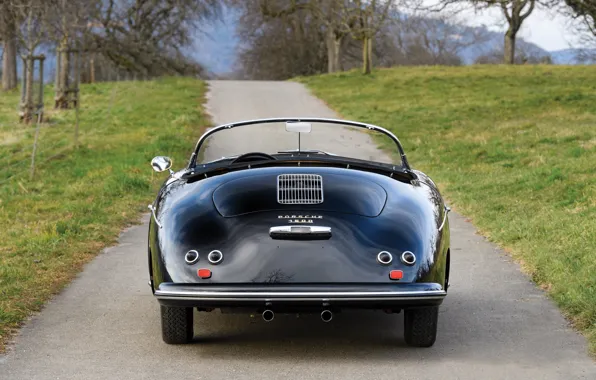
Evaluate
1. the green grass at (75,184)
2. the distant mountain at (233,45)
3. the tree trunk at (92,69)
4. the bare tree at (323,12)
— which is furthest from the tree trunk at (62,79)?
the tree trunk at (92,69)

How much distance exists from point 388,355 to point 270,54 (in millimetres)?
59324

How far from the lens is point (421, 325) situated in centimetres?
580

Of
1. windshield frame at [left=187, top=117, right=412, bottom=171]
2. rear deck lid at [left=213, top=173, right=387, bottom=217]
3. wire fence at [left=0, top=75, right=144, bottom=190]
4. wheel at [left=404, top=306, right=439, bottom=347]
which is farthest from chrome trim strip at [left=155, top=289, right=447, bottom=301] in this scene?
wire fence at [left=0, top=75, right=144, bottom=190]

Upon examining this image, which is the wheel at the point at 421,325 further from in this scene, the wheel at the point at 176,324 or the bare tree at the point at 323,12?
the bare tree at the point at 323,12

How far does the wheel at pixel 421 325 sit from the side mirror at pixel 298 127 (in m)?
1.61

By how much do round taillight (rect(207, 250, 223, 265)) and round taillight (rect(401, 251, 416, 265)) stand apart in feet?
3.24

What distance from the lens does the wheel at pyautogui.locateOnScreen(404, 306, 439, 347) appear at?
19.0ft

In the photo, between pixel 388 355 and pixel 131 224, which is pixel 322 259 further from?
pixel 131 224

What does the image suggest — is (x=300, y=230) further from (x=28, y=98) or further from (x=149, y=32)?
(x=149, y=32)

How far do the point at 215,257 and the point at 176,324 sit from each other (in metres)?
0.62

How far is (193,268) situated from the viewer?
5.53m

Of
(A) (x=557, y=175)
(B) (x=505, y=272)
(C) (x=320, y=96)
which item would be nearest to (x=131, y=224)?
(B) (x=505, y=272)

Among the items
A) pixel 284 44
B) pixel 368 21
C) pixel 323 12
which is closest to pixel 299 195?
pixel 368 21

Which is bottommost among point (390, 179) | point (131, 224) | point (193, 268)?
point (131, 224)
